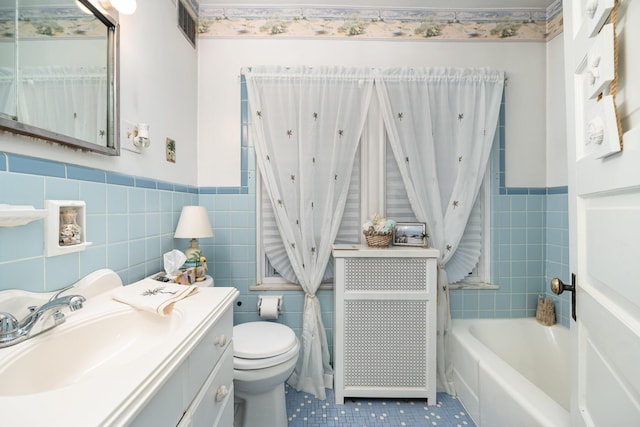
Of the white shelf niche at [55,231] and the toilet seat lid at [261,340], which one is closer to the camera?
the white shelf niche at [55,231]

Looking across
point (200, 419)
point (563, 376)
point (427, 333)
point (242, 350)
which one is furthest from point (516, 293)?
point (200, 419)

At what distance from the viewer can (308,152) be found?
6.03 ft

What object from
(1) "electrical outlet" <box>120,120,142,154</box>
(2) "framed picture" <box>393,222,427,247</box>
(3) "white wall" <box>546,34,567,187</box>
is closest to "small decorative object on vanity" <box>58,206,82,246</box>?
(1) "electrical outlet" <box>120,120,142,154</box>

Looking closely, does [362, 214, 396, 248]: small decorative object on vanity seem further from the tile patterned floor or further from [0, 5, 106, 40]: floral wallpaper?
[0, 5, 106, 40]: floral wallpaper

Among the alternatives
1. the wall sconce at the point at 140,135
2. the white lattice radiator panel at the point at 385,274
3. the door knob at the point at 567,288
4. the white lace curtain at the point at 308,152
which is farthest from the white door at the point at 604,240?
the wall sconce at the point at 140,135

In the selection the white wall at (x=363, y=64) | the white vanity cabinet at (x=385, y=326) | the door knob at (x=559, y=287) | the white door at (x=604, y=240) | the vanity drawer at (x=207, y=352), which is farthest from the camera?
the white wall at (x=363, y=64)

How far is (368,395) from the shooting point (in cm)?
167

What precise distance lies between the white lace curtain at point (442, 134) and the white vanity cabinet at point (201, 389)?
1.43 meters

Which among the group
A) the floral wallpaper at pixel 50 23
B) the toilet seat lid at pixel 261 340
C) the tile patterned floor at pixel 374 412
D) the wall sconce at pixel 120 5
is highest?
the wall sconce at pixel 120 5

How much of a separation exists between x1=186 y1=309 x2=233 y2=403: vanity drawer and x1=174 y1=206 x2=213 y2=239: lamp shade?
633 millimetres

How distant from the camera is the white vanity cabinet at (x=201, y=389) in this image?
1.93ft

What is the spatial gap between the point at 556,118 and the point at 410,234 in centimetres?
127

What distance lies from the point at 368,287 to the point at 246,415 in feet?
3.03

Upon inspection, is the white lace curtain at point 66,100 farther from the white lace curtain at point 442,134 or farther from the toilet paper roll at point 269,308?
the white lace curtain at point 442,134
